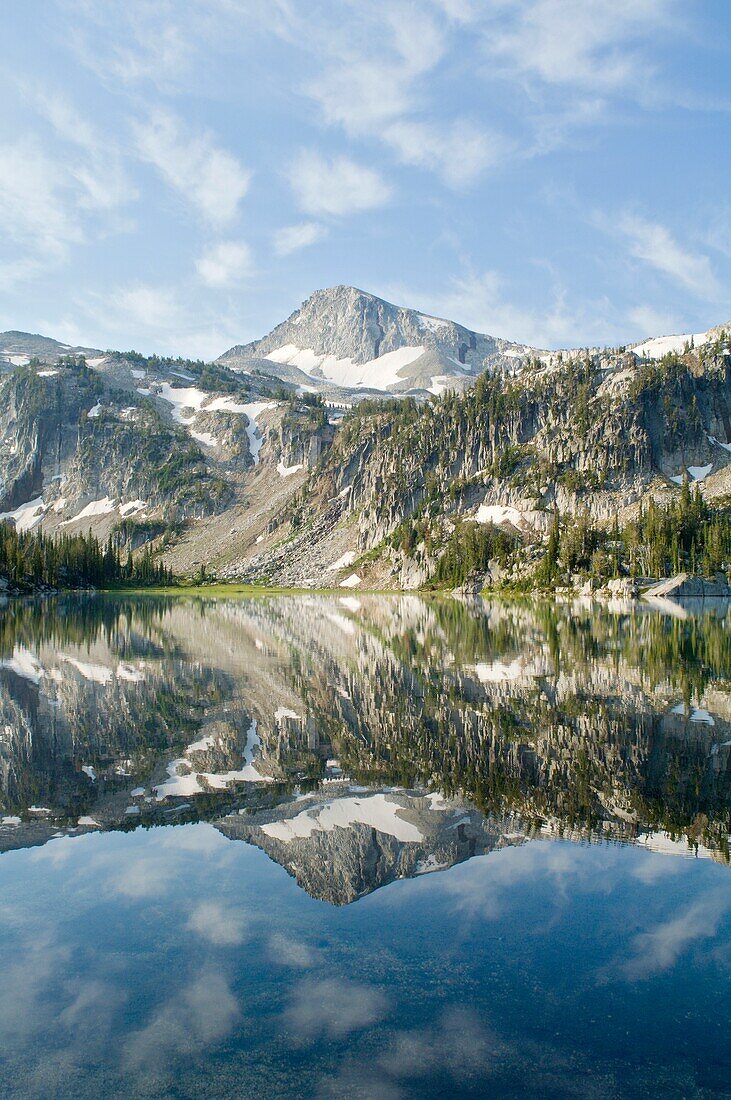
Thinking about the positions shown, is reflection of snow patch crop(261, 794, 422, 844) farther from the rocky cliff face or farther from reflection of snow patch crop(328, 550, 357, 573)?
reflection of snow patch crop(328, 550, 357, 573)

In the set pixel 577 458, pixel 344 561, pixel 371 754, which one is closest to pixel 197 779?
pixel 371 754

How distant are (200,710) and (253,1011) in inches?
586

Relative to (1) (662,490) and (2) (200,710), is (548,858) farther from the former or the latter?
(1) (662,490)

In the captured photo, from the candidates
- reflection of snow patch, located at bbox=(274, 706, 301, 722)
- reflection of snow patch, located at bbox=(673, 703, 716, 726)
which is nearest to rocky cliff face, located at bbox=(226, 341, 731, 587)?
reflection of snow patch, located at bbox=(673, 703, 716, 726)

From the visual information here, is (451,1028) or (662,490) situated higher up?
(662,490)

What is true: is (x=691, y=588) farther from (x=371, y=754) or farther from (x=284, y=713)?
(x=371, y=754)

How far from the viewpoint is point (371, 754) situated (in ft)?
53.0

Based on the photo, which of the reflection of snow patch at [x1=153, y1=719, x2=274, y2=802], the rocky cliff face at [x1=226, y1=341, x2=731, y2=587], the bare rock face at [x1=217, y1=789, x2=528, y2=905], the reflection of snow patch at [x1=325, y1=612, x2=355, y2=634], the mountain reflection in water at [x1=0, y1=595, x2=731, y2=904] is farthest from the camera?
the rocky cliff face at [x1=226, y1=341, x2=731, y2=587]

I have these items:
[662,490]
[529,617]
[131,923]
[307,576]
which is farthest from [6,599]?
[662,490]

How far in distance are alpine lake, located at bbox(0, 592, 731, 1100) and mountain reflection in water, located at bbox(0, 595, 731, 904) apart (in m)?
0.08

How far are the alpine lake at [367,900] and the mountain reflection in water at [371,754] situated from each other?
8 cm

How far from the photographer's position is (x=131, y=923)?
29.1ft

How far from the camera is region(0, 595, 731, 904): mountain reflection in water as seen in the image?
11.4 m

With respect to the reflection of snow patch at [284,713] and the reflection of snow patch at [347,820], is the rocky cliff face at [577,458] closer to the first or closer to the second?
the reflection of snow patch at [284,713]
